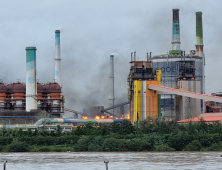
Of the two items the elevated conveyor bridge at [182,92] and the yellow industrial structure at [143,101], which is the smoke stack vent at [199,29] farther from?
the elevated conveyor bridge at [182,92]

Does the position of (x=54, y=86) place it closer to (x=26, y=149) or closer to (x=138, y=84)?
(x=138, y=84)

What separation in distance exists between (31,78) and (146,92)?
38194 mm

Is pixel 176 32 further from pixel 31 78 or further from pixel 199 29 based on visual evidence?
pixel 31 78

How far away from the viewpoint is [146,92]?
125 meters

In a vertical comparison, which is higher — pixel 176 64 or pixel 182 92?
pixel 176 64

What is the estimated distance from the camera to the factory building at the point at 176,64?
13738cm

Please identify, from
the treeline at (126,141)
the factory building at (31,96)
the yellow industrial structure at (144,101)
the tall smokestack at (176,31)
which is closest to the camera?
the treeline at (126,141)

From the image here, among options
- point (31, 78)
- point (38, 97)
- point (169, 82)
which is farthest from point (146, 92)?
point (38, 97)

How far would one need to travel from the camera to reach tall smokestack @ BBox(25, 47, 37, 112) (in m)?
151

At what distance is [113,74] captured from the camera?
183m

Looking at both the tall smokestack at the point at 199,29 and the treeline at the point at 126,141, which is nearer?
the treeline at the point at 126,141

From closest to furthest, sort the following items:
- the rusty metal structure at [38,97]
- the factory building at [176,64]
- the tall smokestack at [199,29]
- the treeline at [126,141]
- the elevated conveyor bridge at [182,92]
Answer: the treeline at [126,141]
the elevated conveyor bridge at [182,92]
the factory building at [176,64]
the tall smokestack at [199,29]
the rusty metal structure at [38,97]

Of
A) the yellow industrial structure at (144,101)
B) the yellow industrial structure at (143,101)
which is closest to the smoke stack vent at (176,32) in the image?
the yellow industrial structure at (144,101)

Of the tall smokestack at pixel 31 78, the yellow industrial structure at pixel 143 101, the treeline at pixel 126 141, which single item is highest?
the tall smokestack at pixel 31 78
